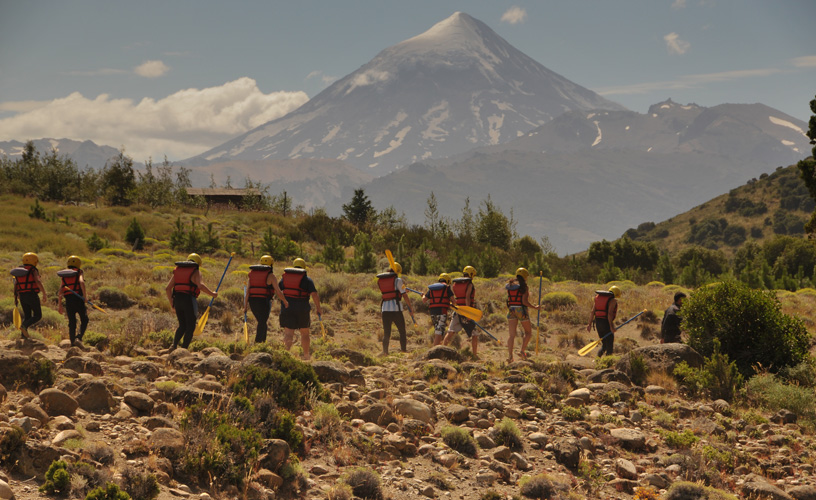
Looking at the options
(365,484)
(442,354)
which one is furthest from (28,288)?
(365,484)

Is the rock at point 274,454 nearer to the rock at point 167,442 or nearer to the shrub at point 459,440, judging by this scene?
the rock at point 167,442

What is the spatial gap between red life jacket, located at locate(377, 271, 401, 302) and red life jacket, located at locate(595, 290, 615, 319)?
4691 millimetres

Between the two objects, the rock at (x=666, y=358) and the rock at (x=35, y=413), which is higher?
the rock at (x=35, y=413)

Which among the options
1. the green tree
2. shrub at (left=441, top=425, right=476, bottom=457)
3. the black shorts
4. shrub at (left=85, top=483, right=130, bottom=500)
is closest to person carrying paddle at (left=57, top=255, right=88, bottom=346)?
the black shorts

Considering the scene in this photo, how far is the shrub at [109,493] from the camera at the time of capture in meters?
5.57

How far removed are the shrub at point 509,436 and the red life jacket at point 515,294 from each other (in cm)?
540

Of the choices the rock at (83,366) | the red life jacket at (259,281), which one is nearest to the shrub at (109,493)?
the rock at (83,366)

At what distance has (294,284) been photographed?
40.5 feet

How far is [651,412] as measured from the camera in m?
10.6

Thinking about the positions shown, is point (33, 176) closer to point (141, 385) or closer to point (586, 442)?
point (141, 385)

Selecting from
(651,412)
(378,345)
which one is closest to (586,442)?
(651,412)

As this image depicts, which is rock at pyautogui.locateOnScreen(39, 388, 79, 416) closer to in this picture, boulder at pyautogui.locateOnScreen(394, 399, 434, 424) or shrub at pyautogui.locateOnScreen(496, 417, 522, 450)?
boulder at pyautogui.locateOnScreen(394, 399, 434, 424)

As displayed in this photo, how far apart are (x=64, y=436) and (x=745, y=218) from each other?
13102 cm

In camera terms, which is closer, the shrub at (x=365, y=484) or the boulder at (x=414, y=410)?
the shrub at (x=365, y=484)
